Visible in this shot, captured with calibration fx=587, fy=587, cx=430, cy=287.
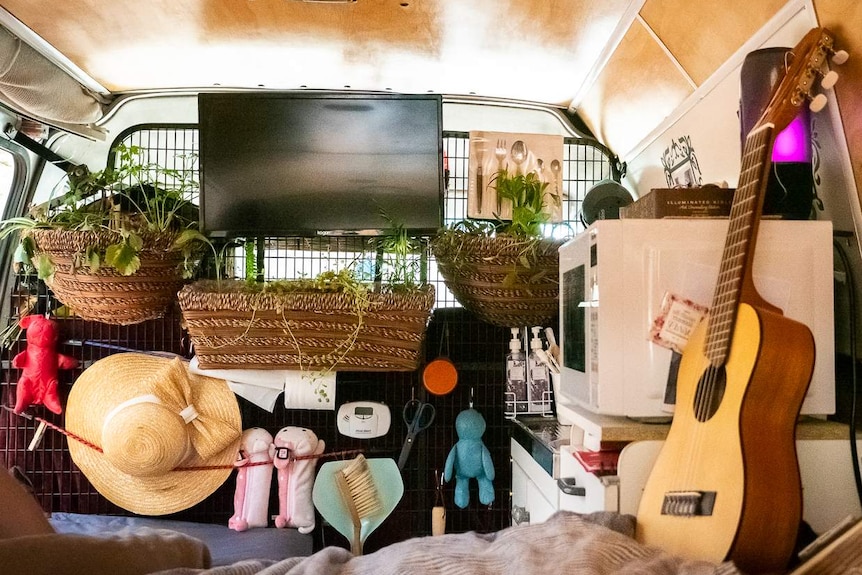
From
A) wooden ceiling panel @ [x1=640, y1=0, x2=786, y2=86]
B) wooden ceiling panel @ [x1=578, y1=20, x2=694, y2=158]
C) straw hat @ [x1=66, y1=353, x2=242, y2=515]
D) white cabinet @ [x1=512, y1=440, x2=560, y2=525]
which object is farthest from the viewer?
straw hat @ [x1=66, y1=353, x2=242, y2=515]

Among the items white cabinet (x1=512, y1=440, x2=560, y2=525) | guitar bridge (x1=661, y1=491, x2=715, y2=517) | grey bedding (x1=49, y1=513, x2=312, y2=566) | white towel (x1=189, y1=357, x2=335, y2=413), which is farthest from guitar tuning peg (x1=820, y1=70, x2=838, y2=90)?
grey bedding (x1=49, y1=513, x2=312, y2=566)

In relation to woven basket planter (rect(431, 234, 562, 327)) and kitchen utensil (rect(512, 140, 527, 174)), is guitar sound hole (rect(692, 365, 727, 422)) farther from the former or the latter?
kitchen utensil (rect(512, 140, 527, 174))

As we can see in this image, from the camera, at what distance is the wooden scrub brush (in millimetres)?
1960

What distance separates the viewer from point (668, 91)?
5.71 feet

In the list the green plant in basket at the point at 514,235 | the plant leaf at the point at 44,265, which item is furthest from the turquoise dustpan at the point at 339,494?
the plant leaf at the point at 44,265

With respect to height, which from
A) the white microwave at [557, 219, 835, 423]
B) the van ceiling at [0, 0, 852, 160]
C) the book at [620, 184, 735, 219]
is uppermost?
the van ceiling at [0, 0, 852, 160]

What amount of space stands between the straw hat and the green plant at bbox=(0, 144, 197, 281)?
42 centimetres

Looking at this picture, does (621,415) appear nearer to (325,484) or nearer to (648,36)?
(648,36)

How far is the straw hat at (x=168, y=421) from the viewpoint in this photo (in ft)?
6.24

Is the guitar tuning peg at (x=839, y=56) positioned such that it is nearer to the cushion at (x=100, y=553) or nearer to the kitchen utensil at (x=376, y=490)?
the cushion at (x=100, y=553)

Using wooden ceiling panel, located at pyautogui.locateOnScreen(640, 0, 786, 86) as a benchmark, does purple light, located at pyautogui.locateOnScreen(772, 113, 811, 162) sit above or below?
below

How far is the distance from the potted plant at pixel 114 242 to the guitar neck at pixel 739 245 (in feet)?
4.92

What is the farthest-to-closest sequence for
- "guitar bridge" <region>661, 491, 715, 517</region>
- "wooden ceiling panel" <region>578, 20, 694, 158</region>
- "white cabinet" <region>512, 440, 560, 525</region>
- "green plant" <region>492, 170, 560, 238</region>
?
"green plant" <region>492, 170, 560, 238</region>
"wooden ceiling panel" <region>578, 20, 694, 158</region>
"white cabinet" <region>512, 440, 560, 525</region>
"guitar bridge" <region>661, 491, 715, 517</region>

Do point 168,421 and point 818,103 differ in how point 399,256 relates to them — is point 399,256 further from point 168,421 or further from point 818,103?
point 818,103
